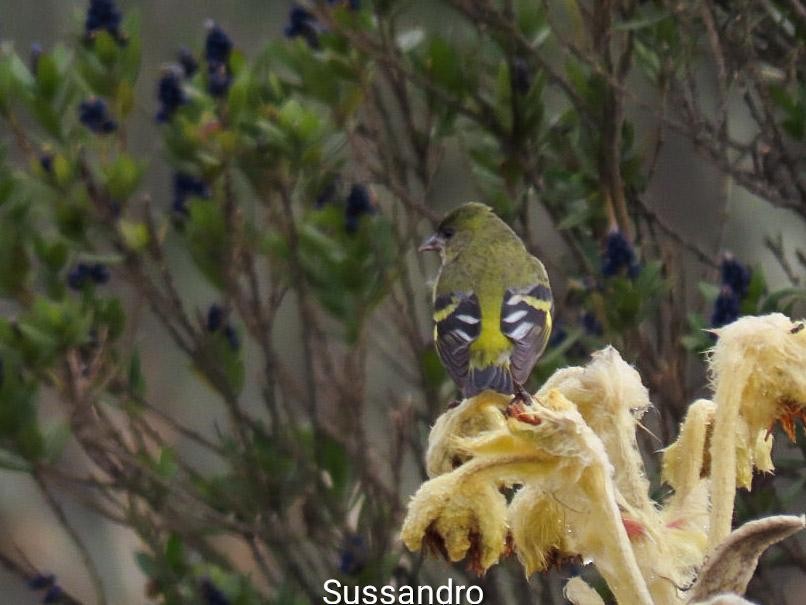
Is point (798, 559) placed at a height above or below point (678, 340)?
below

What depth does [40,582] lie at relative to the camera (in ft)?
14.4

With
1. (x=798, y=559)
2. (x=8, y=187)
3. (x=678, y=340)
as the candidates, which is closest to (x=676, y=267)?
(x=678, y=340)

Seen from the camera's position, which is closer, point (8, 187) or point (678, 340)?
point (678, 340)

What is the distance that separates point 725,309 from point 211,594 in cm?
158

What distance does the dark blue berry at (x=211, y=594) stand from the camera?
163 inches

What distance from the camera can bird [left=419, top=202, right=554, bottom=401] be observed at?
12.4ft

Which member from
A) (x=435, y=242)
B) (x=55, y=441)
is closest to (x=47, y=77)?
(x=55, y=441)

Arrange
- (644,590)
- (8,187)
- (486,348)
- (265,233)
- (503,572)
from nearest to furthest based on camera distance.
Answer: (644,590) < (486,348) < (8,187) < (265,233) < (503,572)

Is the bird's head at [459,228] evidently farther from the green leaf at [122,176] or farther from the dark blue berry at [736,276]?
the dark blue berry at [736,276]

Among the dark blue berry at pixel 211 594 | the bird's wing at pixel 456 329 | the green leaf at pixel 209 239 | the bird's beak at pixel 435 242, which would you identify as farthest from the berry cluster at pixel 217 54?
the dark blue berry at pixel 211 594

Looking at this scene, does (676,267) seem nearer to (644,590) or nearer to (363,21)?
(363,21)

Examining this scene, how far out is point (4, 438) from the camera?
14.0 feet

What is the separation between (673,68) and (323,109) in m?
1.21

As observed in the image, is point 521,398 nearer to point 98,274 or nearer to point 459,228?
point 459,228
